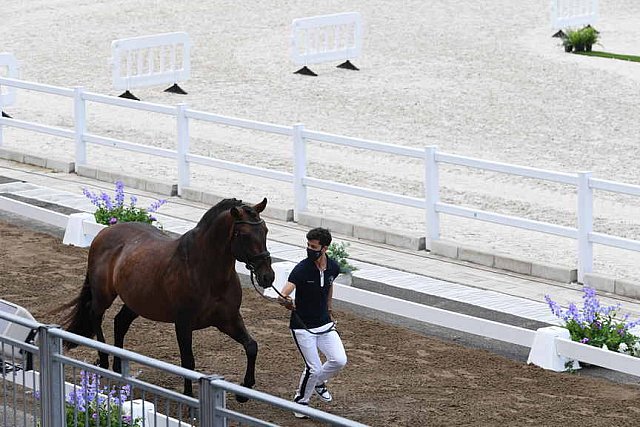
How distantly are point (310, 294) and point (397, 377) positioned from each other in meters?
1.65

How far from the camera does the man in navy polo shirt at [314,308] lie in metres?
11.1

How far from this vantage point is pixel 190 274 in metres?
11.4

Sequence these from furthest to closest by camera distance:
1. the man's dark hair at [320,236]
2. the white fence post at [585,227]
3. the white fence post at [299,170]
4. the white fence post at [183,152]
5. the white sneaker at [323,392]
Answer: the white fence post at [183,152] < the white fence post at [299,170] < the white fence post at [585,227] < the white sneaker at [323,392] < the man's dark hair at [320,236]

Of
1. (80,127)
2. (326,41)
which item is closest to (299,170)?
(80,127)

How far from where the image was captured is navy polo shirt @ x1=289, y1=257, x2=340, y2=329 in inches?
436

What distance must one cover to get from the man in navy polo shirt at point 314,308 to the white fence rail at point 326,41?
20.7 m

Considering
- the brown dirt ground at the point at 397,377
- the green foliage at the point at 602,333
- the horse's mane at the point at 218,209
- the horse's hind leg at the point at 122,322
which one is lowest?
the brown dirt ground at the point at 397,377

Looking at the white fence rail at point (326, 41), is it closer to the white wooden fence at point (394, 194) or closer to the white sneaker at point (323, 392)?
the white wooden fence at point (394, 194)

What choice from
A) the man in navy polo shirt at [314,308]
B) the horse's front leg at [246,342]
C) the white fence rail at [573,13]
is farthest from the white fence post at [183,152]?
the white fence rail at [573,13]

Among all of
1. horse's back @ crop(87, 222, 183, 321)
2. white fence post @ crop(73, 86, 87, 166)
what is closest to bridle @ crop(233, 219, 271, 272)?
horse's back @ crop(87, 222, 183, 321)

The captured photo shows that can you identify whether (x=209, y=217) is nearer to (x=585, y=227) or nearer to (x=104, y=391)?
(x=104, y=391)

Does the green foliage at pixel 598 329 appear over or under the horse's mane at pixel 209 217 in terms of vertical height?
under

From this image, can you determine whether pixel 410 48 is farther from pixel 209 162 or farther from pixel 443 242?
pixel 443 242

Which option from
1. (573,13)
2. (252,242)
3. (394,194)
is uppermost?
(573,13)
